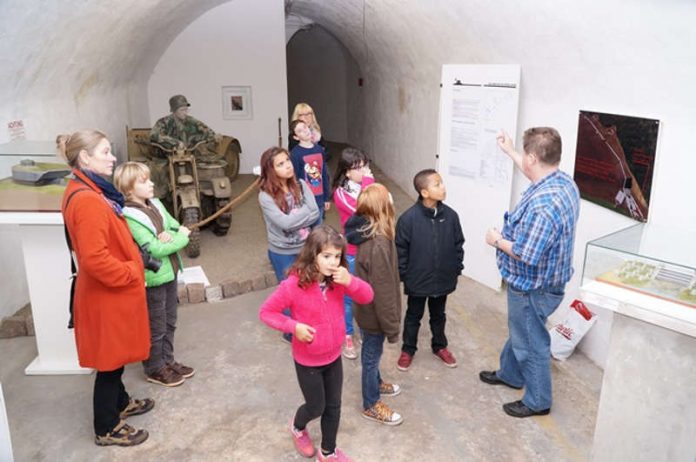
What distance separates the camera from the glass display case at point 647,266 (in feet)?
8.72

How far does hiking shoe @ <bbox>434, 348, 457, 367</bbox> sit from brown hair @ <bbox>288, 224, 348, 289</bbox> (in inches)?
79.4

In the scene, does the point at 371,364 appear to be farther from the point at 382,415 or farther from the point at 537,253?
the point at 537,253

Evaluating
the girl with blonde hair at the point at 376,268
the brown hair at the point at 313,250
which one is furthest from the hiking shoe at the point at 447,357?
the brown hair at the point at 313,250

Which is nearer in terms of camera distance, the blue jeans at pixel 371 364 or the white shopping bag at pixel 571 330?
the blue jeans at pixel 371 364

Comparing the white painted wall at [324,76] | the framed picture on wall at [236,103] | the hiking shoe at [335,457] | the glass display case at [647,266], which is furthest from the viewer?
the white painted wall at [324,76]

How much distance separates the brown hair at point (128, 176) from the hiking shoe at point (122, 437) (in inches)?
58.6

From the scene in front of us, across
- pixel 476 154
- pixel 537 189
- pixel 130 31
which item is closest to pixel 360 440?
pixel 537 189

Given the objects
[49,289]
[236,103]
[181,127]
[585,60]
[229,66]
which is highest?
[229,66]

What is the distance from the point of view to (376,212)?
366cm

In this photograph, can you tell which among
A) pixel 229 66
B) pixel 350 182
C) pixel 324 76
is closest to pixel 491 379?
pixel 350 182

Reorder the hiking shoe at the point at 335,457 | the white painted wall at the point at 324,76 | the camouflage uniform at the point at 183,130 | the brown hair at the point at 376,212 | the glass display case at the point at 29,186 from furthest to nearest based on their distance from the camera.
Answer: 1. the white painted wall at the point at 324,76
2. the camouflage uniform at the point at 183,130
3. the glass display case at the point at 29,186
4. the brown hair at the point at 376,212
5. the hiking shoe at the point at 335,457

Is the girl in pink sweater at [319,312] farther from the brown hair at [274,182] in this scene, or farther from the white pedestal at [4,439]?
the brown hair at [274,182]

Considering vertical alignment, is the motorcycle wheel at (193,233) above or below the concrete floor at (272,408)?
above

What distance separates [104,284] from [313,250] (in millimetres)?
1252
